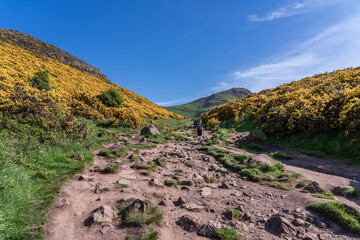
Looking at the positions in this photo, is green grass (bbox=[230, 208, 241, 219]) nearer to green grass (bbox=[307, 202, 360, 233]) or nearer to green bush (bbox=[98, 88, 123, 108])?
green grass (bbox=[307, 202, 360, 233])

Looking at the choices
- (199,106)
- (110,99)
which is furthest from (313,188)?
(199,106)

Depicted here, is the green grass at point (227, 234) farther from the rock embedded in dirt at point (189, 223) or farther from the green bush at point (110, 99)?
the green bush at point (110, 99)

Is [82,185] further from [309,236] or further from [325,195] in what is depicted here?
[325,195]

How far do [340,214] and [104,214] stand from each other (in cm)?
597

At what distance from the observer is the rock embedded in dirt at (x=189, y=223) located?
12.6 ft

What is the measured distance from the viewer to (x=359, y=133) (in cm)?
948

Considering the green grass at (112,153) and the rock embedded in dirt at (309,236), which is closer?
the rock embedded in dirt at (309,236)

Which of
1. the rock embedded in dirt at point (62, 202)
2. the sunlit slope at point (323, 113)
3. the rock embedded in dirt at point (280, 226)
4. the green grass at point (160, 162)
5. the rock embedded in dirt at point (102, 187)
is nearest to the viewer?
the rock embedded in dirt at point (280, 226)

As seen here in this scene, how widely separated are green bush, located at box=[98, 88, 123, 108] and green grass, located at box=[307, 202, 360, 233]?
2260 cm

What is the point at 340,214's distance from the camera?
4.14m

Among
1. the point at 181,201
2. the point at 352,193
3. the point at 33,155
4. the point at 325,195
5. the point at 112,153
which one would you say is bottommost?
the point at 352,193

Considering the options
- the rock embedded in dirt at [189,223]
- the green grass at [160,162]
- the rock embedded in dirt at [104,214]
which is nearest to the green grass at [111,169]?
the green grass at [160,162]

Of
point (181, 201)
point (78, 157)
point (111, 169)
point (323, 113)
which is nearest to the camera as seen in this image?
point (181, 201)

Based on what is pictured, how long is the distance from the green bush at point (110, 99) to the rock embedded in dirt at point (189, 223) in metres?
21.0
